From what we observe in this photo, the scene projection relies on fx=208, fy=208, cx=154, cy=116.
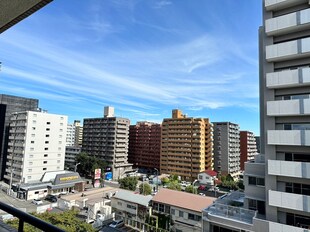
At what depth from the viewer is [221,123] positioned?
28.5 m

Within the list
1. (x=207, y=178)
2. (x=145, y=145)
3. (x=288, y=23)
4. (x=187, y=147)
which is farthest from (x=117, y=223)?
(x=145, y=145)

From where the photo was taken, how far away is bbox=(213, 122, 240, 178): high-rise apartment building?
2681cm

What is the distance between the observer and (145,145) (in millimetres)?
32031

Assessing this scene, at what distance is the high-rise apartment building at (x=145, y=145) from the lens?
30.7 metres

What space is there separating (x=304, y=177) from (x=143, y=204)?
758cm

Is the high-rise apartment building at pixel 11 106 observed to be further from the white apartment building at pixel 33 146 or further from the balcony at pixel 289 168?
the balcony at pixel 289 168

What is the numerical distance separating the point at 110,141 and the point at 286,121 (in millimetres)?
24470

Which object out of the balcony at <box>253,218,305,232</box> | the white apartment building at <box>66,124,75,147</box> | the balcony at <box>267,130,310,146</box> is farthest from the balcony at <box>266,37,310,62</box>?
the white apartment building at <box>66,124,75,147</box>

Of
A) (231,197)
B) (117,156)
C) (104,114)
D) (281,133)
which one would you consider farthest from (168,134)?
(281,133)

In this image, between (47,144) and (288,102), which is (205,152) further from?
(288,102)

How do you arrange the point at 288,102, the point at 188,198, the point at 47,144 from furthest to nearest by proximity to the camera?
the point at 47,144, the point at 188,198, the point at 288,102

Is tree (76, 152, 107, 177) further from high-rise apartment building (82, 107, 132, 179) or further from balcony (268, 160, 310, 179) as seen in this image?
balcony (268, 160, 310, 179)

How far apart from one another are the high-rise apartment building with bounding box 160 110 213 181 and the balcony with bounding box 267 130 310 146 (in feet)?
64.4

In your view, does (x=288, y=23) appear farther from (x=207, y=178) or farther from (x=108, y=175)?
(x=108, y=175)
